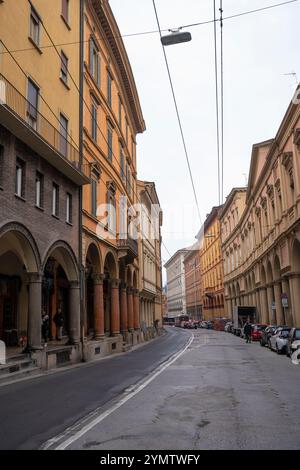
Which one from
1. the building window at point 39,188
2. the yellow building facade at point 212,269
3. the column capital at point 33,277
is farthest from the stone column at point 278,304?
the yellow building facade at point 212,269

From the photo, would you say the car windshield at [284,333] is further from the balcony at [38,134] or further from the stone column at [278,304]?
the stone column at [278,304]

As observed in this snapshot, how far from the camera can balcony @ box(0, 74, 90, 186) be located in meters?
16.8

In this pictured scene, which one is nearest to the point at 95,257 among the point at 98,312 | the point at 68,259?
the point at 98,312

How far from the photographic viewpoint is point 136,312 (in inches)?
1719

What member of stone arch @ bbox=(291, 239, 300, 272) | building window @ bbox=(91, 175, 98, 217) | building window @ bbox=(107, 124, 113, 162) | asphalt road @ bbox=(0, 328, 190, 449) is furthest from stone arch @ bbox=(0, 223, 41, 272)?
stone arch @ bbox=(291, 239, 300, 272)

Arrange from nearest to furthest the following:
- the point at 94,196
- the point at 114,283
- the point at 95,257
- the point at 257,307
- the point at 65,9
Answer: the point at 65,9, the point at 94,196, the point at 95,257, the point at 114,283, the point at 257,307

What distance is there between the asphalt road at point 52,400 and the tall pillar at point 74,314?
15.0 feet

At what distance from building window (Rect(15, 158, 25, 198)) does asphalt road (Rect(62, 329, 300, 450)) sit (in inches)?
332

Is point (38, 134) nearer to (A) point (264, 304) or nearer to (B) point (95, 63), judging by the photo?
(B) point (95, 63)

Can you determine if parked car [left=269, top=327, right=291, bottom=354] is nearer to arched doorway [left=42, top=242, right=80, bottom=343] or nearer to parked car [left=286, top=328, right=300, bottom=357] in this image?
parked car [left=286, top=328, right=300, bottom=357]

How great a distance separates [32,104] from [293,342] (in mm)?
15467

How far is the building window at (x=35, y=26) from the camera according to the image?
20411 millimetres

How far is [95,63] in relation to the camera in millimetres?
30547
